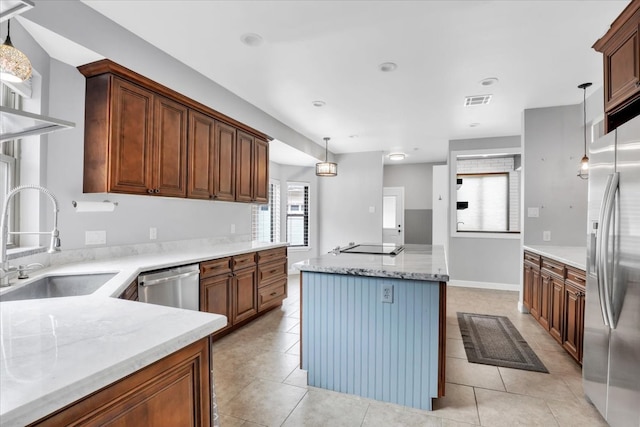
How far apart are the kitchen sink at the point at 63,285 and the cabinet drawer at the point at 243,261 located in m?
1.34

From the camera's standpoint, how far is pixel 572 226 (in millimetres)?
4074

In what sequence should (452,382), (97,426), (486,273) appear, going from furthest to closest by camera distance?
1. (486,273)
2. (452,382)
3. (97,426)

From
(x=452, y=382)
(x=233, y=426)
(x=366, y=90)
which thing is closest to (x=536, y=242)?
(x=452, y=382)

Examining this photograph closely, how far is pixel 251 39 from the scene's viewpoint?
259 centimetres

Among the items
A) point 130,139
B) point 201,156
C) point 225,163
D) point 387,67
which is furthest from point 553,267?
point 130,139

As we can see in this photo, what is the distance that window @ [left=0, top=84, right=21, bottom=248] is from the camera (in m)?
2.10

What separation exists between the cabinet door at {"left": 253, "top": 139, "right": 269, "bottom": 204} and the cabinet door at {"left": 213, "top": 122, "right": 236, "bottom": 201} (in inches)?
17.2

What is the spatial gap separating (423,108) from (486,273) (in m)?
3.15

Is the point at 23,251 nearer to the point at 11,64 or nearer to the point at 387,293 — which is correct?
the point at 11,64

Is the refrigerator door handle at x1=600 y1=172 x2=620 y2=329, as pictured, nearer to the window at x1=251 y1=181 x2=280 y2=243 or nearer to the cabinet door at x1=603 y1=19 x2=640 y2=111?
the cabinet door at x1=603 y1=19 x2=640 y2=111

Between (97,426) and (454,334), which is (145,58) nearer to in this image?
(97,426)

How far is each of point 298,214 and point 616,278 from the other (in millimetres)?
5600

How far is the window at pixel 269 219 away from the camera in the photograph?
5923mm

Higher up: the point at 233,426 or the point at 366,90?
the point at 366,90
